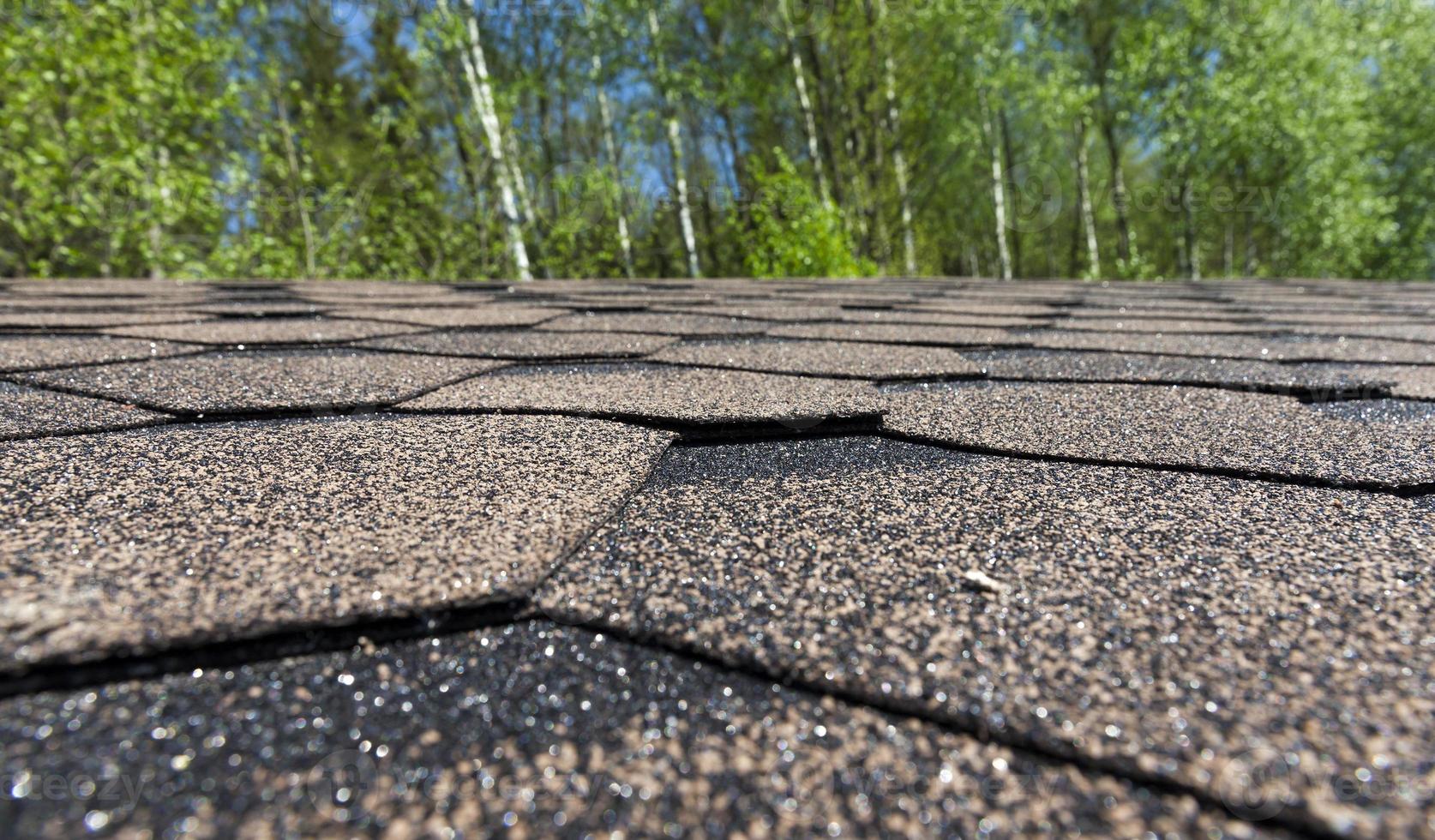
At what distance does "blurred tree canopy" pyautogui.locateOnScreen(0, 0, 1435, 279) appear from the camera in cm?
457

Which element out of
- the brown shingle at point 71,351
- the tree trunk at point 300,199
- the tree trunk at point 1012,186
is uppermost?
the tree trunk at point 1012,186

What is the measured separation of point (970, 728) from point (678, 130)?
1200 centimetres

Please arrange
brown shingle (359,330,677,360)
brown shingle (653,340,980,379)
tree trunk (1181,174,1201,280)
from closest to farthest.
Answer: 1. brown shingle (653,340,980,379)
2. brown shingle (359,330,677,360)
3. tree trunk (1181,174,1201,280)

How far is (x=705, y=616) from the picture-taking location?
1.29 ft

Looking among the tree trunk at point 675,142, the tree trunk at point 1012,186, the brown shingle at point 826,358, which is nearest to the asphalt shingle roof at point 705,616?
the brown shingle at point 826,358

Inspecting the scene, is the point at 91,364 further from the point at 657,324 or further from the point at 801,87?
the point at 801,87

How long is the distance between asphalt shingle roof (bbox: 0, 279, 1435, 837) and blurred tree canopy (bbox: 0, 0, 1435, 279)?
16.6 ft

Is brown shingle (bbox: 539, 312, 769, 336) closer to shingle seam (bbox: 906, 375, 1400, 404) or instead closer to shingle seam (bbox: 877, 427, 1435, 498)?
shingle seam (bbox: 906, 375, 1400, 404)

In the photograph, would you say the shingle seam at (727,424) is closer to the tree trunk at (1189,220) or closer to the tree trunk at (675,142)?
the tree trunk at (675,142)

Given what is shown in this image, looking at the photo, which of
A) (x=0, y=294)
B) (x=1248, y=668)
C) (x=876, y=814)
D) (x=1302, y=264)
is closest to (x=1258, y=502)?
(x=1248, y=668)

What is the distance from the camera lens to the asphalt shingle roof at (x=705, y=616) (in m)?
0.27

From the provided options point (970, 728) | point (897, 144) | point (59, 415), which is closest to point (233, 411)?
point (59, 415)

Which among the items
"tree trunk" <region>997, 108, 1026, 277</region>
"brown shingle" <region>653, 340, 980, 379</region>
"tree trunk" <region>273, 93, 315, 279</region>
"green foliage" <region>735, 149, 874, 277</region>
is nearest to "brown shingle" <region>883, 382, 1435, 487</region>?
"brown shingle" <region>653, 340, 980, 379</region>

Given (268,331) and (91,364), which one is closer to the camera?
(91,364)
